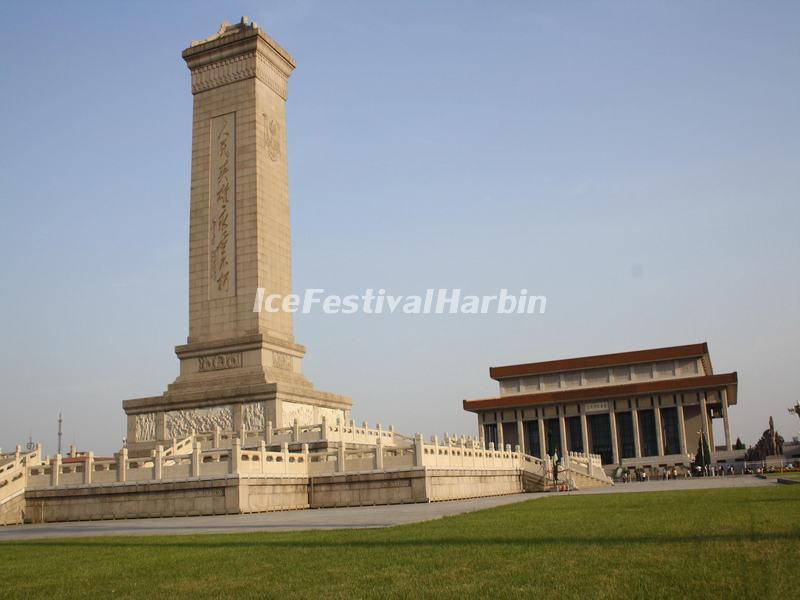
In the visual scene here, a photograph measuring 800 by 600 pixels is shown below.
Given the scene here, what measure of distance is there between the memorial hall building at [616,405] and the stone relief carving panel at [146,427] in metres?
34.5

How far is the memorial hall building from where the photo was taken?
6812cm

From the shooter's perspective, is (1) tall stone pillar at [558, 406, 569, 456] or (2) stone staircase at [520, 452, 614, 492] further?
(1) tall stone pillar at [558, 406, 569, 456]

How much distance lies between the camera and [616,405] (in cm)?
7062

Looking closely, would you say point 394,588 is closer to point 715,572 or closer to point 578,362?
point 715,572

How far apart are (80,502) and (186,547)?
15.5 meters

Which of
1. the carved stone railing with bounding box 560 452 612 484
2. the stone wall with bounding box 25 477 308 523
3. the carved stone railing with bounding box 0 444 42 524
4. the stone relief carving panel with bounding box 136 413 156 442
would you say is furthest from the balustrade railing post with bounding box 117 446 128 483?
the carved stone railing with bounding box 560 452 612 484

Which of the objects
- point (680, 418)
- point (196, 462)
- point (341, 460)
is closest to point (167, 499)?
point (196, 462)

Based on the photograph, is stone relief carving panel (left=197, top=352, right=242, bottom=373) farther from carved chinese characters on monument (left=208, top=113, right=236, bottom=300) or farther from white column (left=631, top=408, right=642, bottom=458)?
white column (left=631, top=408, right=642, bottom=458)

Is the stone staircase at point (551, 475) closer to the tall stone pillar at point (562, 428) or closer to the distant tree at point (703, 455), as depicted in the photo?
the distant tree at point (703, 455)

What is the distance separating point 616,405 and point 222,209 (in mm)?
41751

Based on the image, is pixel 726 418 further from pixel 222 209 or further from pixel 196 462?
pixel 196 462

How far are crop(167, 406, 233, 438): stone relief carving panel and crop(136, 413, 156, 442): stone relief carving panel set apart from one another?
0.95 meters

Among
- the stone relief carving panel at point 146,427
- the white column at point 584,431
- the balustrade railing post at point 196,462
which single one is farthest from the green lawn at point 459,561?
the white column at point 584,431

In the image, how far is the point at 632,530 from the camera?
38.3 feet
